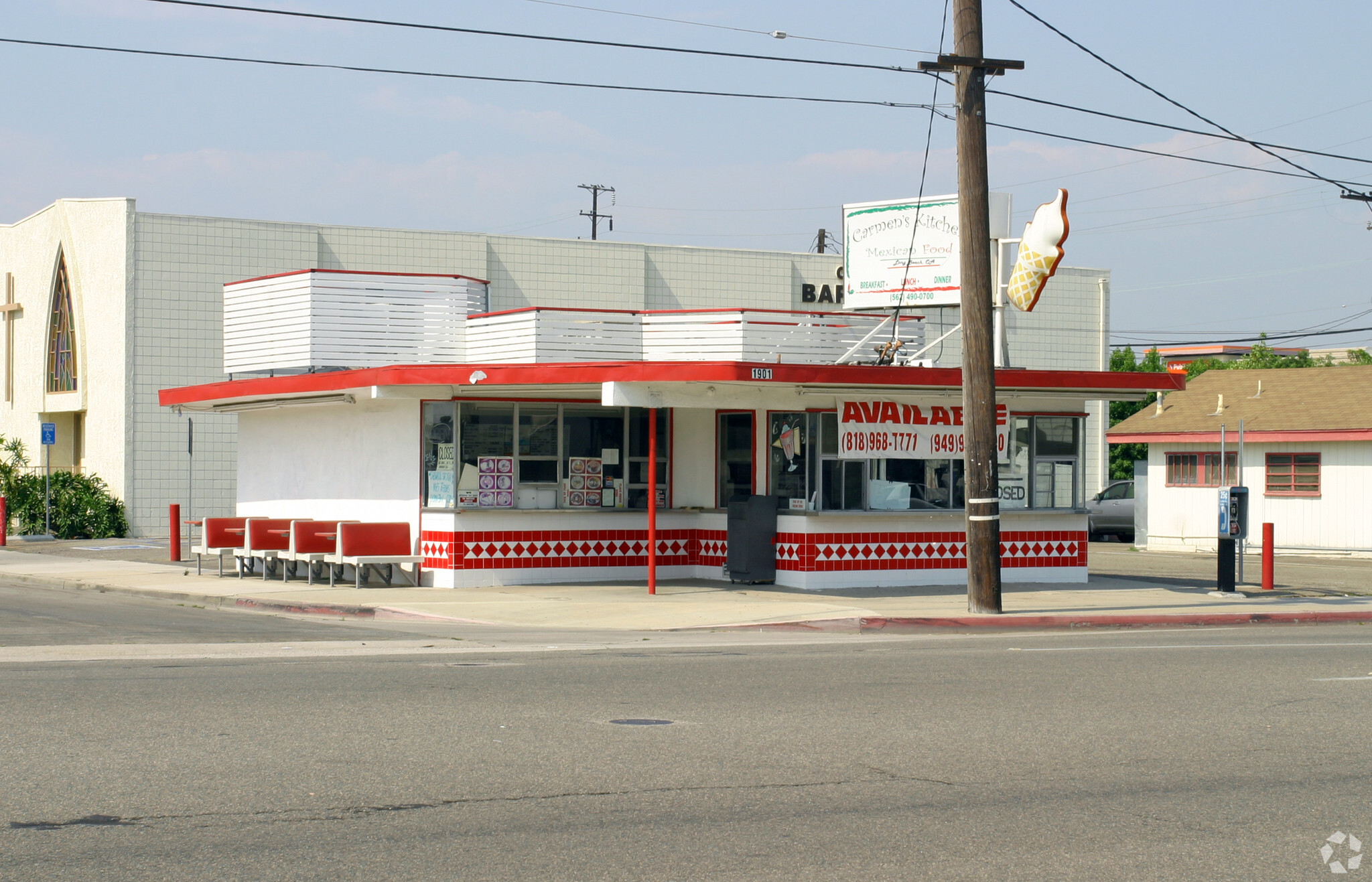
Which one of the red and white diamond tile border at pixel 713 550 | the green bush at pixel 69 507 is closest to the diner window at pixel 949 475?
the red and white diamond tile border at pixel 713 550

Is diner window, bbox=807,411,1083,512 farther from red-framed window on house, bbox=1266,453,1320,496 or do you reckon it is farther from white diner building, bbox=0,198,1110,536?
red-framed window on house, bbox=1266,453,1320,496

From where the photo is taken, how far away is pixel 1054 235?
20.1 metres

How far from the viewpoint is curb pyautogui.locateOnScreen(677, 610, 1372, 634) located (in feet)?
55.3

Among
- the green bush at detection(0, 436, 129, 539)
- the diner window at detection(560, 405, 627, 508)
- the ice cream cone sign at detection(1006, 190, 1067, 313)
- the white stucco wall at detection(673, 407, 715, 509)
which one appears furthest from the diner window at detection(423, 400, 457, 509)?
the green bush at detection(0, 436, 129, 539)

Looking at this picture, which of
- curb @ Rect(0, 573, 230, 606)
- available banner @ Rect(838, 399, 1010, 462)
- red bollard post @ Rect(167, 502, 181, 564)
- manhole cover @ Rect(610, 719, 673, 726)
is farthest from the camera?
red bollard post @ Rect(167, 502, 181, 564)

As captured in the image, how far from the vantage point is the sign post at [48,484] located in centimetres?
3294

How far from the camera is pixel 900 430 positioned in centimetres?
2106

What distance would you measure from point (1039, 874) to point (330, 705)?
18.7ft

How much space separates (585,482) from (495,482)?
1.46m

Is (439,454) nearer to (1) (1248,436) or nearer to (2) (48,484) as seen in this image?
(2) (48,484)

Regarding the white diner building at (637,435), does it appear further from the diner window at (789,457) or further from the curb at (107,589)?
the curb at (107,589)

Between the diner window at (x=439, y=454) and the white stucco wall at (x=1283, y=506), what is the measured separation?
17325 mm

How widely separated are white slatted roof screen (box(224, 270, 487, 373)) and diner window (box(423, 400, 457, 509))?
5.92 ft

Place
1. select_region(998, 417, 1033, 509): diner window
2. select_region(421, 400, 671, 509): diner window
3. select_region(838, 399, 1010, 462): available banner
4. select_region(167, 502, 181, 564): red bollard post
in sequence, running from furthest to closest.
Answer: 1. select_region(167, 502, 181, 564): red bollard post
2. select_region(998, 417, 1033, 509): diner window
3. select_region(421, 400, 671, 509): diner window
4. select_region(838, 399, 1010, 462): available banner
